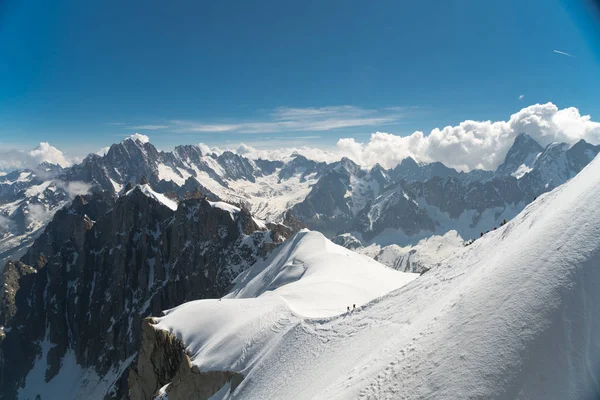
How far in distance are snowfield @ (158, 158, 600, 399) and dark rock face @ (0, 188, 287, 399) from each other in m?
112

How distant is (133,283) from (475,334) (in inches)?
7739

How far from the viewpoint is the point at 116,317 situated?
6969 inches

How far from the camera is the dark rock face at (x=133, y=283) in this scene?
156625mm

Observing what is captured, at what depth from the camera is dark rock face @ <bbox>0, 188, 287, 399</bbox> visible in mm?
156625

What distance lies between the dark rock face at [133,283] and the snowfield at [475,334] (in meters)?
112

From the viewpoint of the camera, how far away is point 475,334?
15.3 metres

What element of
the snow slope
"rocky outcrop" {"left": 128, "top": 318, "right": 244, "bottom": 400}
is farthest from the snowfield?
"rocky outcrop" {"left": 128, "top": 318, "right": 244, "bottom": 400}

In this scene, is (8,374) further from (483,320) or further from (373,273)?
(483,320)

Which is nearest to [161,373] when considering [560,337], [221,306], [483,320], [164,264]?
[221,306]

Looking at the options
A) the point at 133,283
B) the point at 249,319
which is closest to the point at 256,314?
the point at 249,319

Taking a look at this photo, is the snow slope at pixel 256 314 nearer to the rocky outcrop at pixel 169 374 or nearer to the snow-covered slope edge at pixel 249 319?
the snow-covered slope edge at pixel 249 319

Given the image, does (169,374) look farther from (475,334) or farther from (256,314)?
(475,334)

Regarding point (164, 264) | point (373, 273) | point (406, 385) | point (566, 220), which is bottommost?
point (164, 264)

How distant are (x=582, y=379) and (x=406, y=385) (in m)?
6.78
